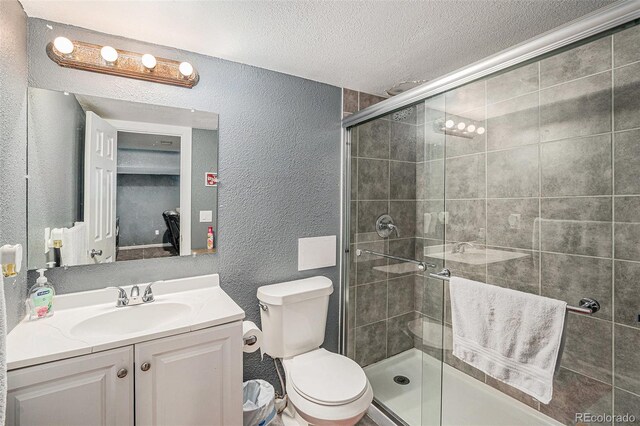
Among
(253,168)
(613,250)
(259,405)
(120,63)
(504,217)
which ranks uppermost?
(120,63)

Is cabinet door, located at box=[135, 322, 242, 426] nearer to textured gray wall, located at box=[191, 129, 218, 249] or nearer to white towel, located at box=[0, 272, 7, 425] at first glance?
white towel, located at box=[0, 272, 7, 425]

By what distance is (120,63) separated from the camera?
58.5 inches

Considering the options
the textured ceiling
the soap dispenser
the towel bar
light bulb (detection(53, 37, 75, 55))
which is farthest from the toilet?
light bulb (detection(53, 37, 75, 55))

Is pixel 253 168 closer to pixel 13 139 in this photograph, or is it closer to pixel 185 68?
pixel 185 68

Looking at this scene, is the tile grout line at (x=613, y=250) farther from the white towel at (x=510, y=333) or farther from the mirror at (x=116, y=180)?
the mirror at (x=116, y=180)

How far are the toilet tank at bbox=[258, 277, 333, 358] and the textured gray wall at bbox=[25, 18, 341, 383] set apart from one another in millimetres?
149

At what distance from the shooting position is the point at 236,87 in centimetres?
179

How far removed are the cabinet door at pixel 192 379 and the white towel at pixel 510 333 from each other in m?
1.07

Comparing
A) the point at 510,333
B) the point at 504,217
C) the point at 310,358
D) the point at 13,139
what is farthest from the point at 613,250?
the point at 13,139

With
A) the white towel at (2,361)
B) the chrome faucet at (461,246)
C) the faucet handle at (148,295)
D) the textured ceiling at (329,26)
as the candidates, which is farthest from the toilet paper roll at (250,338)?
the textured ceiling at (329,26)

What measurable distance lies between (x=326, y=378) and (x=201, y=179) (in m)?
1.28

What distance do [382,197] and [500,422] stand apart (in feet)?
5.09

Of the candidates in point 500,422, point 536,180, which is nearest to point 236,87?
point 536,180

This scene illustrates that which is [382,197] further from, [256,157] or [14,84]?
[14,84]
